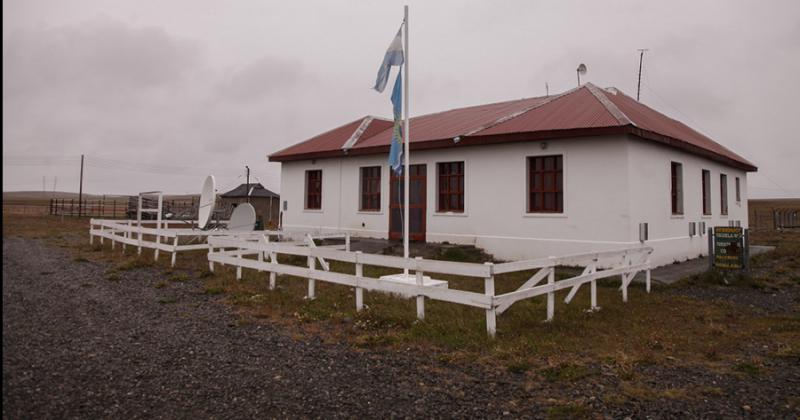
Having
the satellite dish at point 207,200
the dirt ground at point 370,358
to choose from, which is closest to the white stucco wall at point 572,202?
the dirt ground at point 370,358

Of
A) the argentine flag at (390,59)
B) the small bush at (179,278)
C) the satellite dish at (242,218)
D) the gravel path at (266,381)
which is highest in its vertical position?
the argentine flag at (390,59)

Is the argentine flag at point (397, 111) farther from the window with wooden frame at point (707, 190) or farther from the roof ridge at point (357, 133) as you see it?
the window with wooden frame at point (707, 190)

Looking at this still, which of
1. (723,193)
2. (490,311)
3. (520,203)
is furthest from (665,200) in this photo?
(490,311)

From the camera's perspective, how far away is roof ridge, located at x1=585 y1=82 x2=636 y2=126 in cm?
1118

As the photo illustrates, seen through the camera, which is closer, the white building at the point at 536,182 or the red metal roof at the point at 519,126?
the white building at the point at 536,182

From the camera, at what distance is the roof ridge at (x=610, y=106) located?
11179mm

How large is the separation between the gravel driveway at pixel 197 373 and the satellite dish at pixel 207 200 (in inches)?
292

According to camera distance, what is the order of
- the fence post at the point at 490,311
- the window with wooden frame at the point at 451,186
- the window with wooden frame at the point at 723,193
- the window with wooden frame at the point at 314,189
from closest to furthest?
the fence post at the point at 490,311, the window with wooden frame at the point at 451,186, the window with wooden frame at the point at 723,193, the window with wooden frame at the point at 314,189

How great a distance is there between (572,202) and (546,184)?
0.88 m

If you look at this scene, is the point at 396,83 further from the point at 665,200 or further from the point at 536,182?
the point at 665,200

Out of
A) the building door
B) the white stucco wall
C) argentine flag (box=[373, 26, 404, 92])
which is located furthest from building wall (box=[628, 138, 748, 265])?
argentine flag (box=[373, 26, 404, 92])

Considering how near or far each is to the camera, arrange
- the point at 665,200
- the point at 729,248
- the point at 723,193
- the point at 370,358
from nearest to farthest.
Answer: the point at 370,358 < the point at 729,248 < the point at 665,200 < the point at 723,193

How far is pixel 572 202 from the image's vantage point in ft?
38.9

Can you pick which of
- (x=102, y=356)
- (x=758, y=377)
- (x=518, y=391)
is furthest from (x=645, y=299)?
(x=102, y=356)
